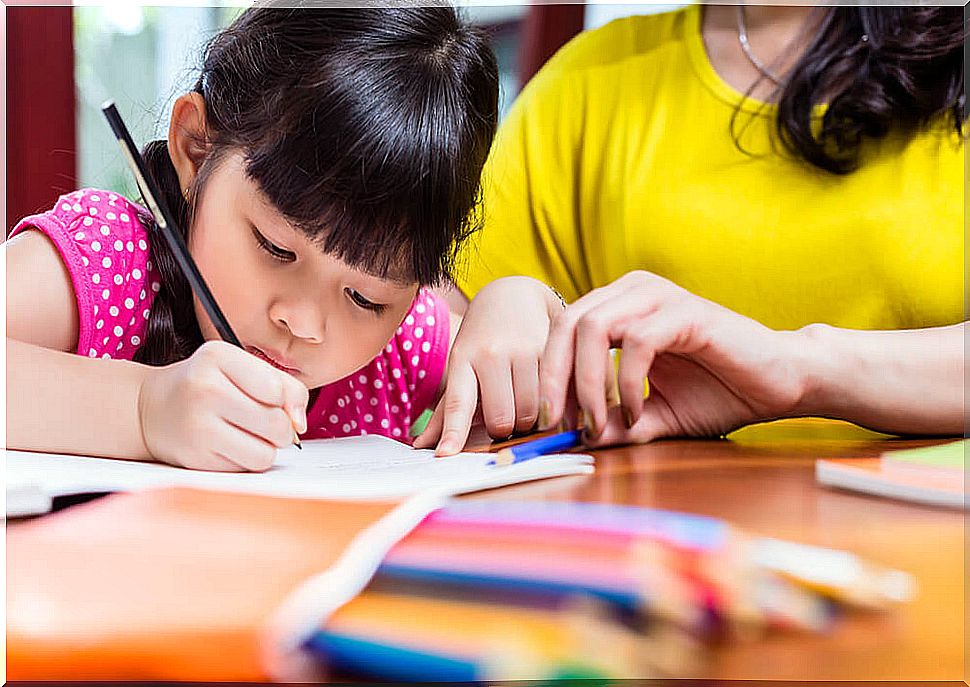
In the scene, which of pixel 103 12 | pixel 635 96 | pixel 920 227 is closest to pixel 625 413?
pixel 920 227

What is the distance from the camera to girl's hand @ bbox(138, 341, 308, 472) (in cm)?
37

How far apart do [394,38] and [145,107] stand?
18 centimetres

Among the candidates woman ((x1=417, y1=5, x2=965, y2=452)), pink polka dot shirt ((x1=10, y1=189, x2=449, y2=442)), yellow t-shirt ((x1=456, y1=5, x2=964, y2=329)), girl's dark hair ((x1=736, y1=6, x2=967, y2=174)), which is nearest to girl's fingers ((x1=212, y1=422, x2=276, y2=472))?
woman ((x1=417, y1=5, x2=965, y2=452))

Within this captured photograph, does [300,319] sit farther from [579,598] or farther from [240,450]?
[579,598]

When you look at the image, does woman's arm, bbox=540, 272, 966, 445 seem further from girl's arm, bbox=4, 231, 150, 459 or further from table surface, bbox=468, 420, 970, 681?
girl's arm, bbox=4, 231, 150, 459

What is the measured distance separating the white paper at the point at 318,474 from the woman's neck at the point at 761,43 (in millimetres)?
468

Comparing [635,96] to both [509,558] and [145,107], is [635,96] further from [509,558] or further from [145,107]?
[509,558]

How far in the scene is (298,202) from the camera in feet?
1.63

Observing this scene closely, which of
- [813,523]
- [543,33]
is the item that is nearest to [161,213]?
[813,523]

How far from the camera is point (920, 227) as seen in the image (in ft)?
2.19

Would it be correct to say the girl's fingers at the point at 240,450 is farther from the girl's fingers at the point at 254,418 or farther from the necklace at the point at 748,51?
the necklace at the point at 748,51

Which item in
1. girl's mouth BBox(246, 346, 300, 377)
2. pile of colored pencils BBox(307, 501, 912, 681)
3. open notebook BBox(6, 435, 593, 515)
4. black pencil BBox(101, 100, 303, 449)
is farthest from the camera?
girl's mouth BBox(246, 346, 300, 377)

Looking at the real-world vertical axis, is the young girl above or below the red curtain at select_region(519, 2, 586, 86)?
below

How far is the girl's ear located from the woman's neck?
43 cm
